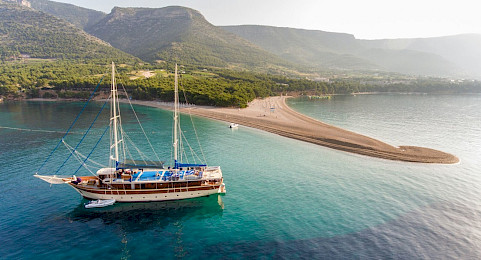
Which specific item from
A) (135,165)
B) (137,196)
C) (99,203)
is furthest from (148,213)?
(135,165)

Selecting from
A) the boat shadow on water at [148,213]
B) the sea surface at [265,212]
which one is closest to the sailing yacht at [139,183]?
the boat shadow on water at [148,213]

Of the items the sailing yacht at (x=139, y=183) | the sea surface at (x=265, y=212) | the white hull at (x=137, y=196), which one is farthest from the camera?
the white hull at (x=137, y=196)

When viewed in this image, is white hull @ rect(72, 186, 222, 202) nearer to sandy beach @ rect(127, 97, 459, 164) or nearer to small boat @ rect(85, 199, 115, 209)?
small boat @ rect(85, 199, 115, 209)

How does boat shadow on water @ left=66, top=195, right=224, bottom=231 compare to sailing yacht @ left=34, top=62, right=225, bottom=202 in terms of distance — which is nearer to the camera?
boat shadow on water @ left=66, top=195, right=224, bottom=231

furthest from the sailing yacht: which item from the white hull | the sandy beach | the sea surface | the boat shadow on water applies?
the sandy beach

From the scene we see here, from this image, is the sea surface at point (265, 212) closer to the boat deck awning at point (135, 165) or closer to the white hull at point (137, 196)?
the white hull at point (137, 196)

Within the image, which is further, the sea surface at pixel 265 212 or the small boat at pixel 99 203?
the small boat at pixel 99 203
